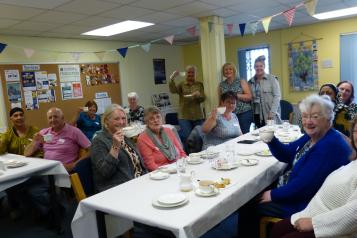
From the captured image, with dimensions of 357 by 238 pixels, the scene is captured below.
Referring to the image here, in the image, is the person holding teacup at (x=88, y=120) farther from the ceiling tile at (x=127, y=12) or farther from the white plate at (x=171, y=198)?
the white plate at (x=171, y=198)

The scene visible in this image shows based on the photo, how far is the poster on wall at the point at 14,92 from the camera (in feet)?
15.6

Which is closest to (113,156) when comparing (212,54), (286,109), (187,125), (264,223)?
(264,223)

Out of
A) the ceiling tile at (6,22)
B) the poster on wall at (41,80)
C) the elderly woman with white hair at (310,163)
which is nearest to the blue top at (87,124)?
the poster on wall at (41,80)

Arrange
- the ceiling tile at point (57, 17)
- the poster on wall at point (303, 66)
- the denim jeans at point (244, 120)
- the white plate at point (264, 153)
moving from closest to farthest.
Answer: the white plate at point (264, 153), the ceiling tile at point (57, 17), the denim jeans at point (244, 120), the poster on wall at point (303, 66)

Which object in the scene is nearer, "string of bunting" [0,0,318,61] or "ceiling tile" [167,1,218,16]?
"string of bunting" [0,0,318,61]

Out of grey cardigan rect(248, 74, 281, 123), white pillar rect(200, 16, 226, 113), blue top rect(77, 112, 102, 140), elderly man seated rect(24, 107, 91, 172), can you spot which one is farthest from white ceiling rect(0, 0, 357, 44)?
blue top rect(77, 112, 102, 140)

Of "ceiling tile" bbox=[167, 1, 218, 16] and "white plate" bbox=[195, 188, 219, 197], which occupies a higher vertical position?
"ceiling tile" bbox=[167, 1, 218, 16]

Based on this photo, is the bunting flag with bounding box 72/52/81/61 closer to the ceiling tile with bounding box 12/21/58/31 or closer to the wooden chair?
the ceiling tile with bounding box 12/21/58/31

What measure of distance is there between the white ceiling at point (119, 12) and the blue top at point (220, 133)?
1601 millimetres

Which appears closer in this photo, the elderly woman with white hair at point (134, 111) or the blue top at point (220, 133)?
the blue top at point (220, 133)

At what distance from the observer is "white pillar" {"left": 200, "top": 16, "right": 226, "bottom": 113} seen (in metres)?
4.75

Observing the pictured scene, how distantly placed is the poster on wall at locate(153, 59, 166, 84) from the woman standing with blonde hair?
3346mm

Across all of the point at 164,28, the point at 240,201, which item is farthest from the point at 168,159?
the point at 164,28

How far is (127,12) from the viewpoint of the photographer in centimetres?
398
